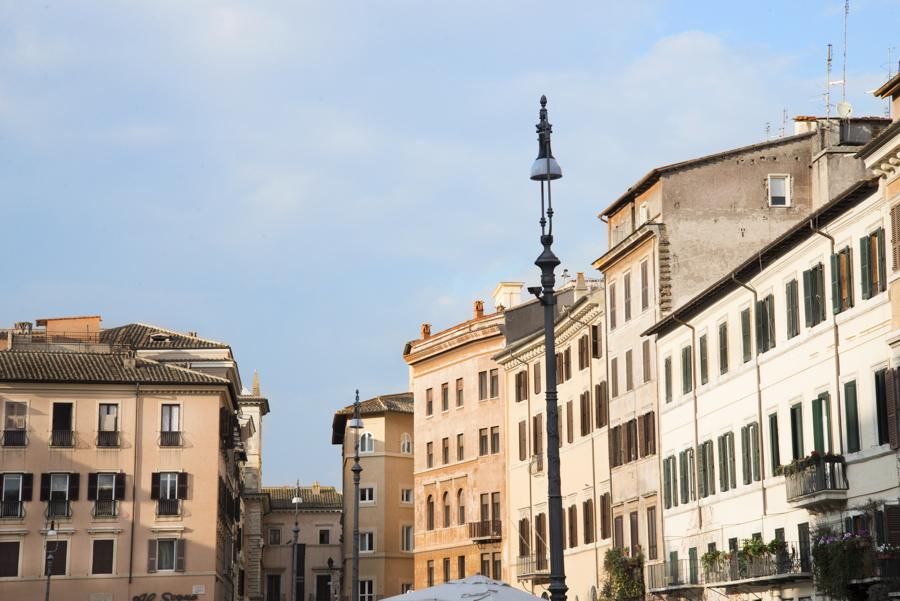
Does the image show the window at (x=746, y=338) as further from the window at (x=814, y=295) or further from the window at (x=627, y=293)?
the window at (x=627, y=293)

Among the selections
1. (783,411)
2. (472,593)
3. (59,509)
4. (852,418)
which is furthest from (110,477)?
(472,593)

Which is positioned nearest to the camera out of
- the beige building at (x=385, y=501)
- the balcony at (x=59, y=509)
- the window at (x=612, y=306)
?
the window at (x=612, y=306)

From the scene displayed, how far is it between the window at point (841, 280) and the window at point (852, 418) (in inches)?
76.5

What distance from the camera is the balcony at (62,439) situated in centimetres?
7169

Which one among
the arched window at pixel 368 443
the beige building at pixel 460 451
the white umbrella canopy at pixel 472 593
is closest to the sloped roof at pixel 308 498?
the arched window at pixel 368 443

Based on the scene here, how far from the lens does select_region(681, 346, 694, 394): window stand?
4766 centimetres

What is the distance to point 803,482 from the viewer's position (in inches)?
1444

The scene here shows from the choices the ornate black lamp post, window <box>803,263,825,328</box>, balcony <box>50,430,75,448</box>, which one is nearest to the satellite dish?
window <box>803,263,825,328</box>

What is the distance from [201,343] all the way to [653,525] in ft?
133

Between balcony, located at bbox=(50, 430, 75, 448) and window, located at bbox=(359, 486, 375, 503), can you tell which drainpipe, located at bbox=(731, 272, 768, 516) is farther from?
window, located at bbox=(359, 486, 375, 503)

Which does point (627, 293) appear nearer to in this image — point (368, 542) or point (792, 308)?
point (792, 308)

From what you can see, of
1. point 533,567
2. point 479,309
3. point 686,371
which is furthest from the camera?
point 479,309

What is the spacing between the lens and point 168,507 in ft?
235

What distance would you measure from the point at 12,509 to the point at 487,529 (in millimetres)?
22886
